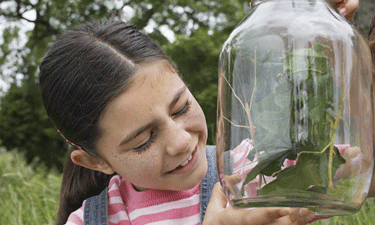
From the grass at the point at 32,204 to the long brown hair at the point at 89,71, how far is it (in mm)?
1131

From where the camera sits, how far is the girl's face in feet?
3.67

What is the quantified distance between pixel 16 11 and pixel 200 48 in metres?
4.61

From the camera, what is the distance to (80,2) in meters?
7.00

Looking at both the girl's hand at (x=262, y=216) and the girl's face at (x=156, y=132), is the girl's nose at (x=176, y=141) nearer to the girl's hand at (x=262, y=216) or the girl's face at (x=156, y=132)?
the girl's face at (x=156, y=132)

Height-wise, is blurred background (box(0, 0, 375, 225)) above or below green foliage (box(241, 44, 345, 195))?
below

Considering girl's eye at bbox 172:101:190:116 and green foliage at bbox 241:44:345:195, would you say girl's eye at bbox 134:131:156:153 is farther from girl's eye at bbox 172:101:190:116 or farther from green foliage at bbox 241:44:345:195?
green foliage at bbox 241:44:345:195

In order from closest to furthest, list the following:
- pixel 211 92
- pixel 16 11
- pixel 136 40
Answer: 1. pixel 136 40
2. pixel 211 92
3. pixel 16 11

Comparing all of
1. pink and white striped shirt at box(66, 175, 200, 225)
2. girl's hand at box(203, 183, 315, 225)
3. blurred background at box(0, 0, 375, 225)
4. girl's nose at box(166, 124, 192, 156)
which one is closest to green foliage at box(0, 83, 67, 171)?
blurred background at box(0, 0, 375, 225)

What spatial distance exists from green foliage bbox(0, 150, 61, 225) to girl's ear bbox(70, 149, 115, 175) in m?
0.99

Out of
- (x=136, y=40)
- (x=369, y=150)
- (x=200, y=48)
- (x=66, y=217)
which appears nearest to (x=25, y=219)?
(x=66, y=217)

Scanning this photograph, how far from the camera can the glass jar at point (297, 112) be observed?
0.72 meters

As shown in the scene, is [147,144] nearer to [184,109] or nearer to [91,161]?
[184,109]

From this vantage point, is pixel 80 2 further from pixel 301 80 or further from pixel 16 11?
pixel 301 80

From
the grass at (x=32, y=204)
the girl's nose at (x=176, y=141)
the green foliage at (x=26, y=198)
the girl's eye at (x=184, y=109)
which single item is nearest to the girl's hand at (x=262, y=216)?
the girl's nose at (x=176, y=141)
